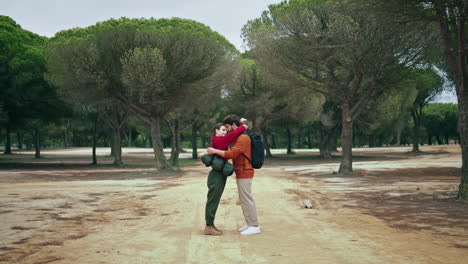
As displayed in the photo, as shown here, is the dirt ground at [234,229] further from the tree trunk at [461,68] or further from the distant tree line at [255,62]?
the distant tree line at [255,62]

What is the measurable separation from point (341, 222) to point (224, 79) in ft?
70.0

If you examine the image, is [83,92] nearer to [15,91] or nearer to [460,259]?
[15,91]

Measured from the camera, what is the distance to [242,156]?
291 inches

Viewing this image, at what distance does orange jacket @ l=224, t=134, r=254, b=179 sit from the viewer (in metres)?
7.26

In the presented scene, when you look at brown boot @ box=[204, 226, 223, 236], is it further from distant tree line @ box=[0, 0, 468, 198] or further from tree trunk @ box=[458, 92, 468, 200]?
tree trunk @ box=[458, 92, 468, 200]

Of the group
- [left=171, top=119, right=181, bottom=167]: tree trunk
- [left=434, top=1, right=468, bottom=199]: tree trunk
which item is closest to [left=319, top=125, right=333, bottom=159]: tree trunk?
[left=171, top=119, right=181, bottom=167]: tree trunk

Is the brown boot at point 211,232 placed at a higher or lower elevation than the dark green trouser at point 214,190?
lower

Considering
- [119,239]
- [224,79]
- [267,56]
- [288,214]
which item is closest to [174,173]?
[224,79]

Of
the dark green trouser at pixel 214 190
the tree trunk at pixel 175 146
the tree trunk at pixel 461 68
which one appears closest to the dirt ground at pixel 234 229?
the dark green trouser at pixel 214 190

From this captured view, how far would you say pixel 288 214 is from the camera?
1008cm

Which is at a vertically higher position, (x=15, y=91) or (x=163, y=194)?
(x=15, y=91)

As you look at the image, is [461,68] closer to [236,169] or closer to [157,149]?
[236,169]

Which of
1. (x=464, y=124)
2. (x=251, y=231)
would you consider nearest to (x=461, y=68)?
(x=464, y=124)

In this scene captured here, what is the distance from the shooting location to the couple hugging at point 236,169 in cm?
732
